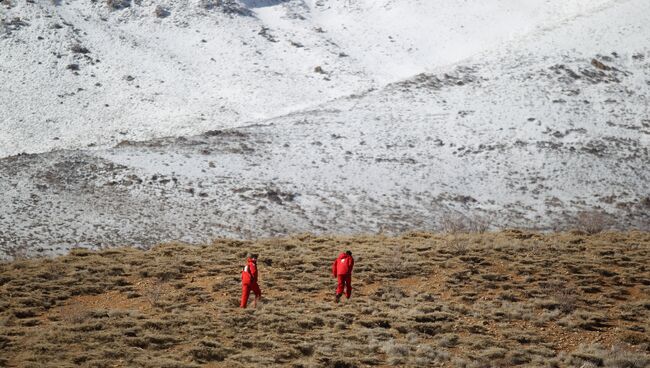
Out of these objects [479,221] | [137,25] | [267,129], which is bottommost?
[479,221]

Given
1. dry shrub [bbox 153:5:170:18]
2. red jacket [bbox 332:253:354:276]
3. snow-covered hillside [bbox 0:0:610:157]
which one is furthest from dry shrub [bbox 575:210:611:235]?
dry shrub [bbox 153:5:170:18]

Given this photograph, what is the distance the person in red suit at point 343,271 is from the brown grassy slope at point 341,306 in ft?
1.14

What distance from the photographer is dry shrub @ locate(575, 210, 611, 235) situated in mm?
25203

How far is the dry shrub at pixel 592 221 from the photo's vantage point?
25.2m

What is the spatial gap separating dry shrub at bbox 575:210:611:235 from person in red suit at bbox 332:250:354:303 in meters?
14.2

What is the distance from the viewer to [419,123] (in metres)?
35.0

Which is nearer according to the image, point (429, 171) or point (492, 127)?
point (429, 171)

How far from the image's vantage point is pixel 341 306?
1538 centimetres

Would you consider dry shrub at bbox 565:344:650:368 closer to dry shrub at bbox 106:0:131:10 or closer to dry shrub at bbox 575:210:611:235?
dry shrub at bbox 575:210:611:235

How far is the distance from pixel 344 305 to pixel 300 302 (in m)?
1.25

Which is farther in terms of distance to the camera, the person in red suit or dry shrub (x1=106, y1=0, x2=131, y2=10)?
dry shrub (x1=106, y1=0, x2=131, y2=10)

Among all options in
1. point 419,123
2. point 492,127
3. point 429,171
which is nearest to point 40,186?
point 429,171

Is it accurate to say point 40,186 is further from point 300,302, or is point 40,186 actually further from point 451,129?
point 451,129

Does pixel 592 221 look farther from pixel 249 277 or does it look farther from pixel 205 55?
pixel 205 55
